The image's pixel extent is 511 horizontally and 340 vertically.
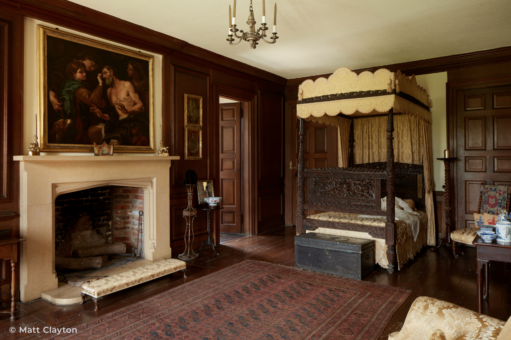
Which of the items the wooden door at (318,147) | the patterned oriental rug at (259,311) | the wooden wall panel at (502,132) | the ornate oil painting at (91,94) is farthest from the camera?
the wooden door at (318,147)

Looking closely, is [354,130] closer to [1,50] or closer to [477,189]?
[477,189]

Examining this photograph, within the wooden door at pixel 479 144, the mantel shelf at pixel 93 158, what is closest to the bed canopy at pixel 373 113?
the wooden door at pixel 479 144

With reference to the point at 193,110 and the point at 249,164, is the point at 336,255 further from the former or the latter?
the point at 193,110

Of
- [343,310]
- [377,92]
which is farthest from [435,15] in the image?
[343,310]

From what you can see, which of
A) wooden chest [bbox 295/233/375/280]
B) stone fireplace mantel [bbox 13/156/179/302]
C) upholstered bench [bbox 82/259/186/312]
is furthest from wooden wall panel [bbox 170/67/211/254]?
wooden chest [bbox 295/233/375/280]

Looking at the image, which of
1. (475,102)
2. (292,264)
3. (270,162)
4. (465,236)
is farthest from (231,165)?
(475,102)

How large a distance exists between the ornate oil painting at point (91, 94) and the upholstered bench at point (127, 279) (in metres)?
1.54

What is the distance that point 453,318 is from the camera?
6.02ft

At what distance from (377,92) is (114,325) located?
3.80 metres

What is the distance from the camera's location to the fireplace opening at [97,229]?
4402 millimetres

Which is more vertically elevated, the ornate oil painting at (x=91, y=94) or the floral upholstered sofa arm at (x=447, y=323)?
the ornate oil painting at (x=91, y=94)

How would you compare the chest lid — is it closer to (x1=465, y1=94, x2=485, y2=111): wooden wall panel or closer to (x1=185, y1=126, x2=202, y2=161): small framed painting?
(x1=185, y1=126, x2=202, y2=161): small framed painting

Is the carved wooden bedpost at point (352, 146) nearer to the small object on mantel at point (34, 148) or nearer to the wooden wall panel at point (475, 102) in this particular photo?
the wooden wall panel at point (475, 102)

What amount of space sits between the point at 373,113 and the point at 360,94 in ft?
6.02
